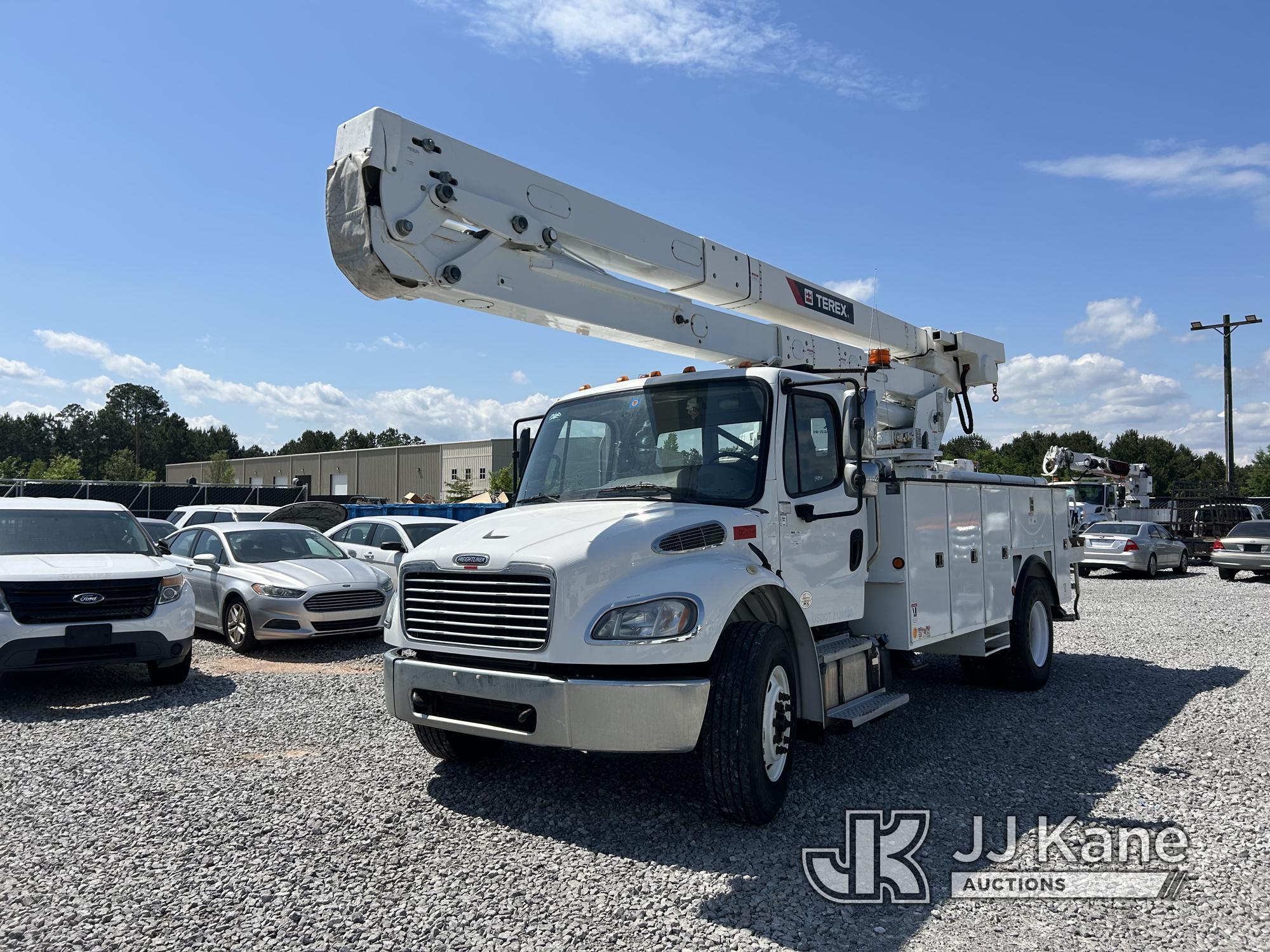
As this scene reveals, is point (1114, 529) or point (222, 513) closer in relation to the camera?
point (222, 513)

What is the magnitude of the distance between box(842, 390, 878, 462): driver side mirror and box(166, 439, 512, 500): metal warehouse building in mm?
56986

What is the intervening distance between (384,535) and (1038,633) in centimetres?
944

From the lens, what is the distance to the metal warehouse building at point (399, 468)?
65750 millimetres

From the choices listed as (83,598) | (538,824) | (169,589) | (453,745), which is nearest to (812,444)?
(538,824)

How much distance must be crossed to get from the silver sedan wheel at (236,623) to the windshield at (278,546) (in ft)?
2.41

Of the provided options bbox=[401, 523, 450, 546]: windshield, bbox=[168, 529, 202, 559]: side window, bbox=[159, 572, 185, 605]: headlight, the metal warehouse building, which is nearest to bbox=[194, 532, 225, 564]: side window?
bbox=[168, 529, 202, 559]: side window

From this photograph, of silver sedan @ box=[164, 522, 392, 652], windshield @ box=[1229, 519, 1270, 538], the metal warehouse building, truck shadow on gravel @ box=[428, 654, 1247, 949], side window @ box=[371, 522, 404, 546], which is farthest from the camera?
the metal warehouse building

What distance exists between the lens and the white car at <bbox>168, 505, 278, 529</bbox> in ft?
54.3

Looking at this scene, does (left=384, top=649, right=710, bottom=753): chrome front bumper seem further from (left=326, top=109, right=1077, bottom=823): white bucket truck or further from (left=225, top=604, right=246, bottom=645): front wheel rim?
(left=225, top=604, right=246, bottom=645): front wheel rim

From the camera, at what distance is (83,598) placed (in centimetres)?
806

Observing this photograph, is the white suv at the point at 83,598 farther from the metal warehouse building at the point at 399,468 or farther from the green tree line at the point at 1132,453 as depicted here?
the green tree line at the point at 1132,453

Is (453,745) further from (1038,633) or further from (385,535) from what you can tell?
(385,535)

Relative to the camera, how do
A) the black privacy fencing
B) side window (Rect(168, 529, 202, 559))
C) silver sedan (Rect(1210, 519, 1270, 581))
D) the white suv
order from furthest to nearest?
the black privacy fencing < silver sedan (Rect(1210, 519, 1270, 581)) < side window (Rect(168, 529, 202, 559)) < the white suv

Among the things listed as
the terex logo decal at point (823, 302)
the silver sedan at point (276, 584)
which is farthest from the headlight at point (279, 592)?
the terex logo decal at point (823, 302)
